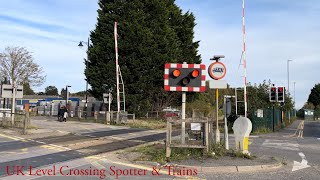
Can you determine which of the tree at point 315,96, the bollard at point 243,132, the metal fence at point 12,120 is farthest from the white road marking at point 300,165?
the tree at point 315,96

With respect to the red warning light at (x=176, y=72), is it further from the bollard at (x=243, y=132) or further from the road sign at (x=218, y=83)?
the bollard at (x=243, y=132)

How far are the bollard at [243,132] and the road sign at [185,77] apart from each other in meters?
1.60

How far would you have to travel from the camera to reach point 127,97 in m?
37.0

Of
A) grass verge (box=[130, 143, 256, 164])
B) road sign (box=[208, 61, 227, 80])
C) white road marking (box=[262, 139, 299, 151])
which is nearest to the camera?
grass verge (box=[130, 143, 256, 164])

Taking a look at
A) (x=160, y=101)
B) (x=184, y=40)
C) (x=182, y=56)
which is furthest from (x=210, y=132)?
(x=184, y=40)

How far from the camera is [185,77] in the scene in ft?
39.0

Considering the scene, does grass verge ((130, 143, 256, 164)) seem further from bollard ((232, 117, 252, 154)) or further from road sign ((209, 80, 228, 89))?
road sign ((209, 80, 228, 89))

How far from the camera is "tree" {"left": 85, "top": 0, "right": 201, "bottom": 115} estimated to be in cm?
3766

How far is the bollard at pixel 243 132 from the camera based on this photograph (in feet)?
38.9

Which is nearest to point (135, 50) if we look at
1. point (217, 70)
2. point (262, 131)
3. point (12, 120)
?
point (262, 131)

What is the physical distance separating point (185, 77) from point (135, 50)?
87.0 ft

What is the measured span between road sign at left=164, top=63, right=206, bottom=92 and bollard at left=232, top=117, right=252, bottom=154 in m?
1.60

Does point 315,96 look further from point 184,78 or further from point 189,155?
point 189,155

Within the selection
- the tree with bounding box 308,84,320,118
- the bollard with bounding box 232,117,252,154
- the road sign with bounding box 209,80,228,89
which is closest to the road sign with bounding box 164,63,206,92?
the road sign with bounding box 209,80,228,89
